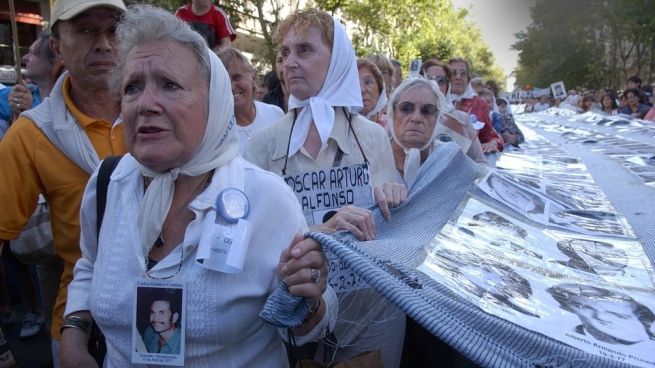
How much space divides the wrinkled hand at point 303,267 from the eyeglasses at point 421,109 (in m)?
2.04

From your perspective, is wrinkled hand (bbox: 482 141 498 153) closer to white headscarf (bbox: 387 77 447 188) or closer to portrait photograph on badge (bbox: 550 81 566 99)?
white headscarf (bbox: 387 77 447 188)

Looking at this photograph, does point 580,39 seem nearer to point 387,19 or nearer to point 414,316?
point 387,19

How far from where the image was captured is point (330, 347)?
2.01 meters

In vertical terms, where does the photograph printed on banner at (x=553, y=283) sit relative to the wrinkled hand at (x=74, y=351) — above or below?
above

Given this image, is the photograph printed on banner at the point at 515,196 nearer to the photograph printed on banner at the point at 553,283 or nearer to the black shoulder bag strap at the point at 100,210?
the photograph printed on banner at the point at 553,283

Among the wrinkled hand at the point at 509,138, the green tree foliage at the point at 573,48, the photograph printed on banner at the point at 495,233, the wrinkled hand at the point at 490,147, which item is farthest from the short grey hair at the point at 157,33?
the green tree foliage at the point at 573,48

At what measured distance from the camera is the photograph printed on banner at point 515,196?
237 centimetres

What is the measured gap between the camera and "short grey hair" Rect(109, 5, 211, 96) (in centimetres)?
167

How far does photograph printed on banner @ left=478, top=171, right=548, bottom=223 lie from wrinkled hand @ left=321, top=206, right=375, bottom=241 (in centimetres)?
92

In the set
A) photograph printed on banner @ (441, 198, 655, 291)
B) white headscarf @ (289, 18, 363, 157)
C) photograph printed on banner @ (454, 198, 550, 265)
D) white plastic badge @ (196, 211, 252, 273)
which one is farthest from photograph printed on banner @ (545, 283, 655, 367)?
white headscarf @ (289, 18, 363, 157)

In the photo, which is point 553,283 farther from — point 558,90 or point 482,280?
point 558,90

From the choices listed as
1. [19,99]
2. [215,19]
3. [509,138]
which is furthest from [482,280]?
[509,138]

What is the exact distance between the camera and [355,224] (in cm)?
162

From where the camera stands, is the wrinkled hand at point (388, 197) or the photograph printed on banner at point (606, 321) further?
the wrinkled hand at point (388, 197)
